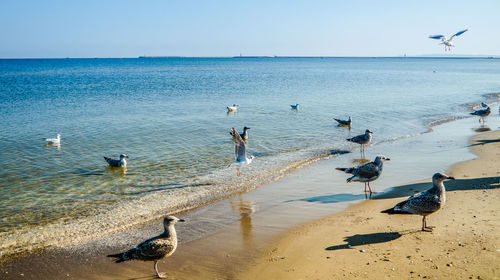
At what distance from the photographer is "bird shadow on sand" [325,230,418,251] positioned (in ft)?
24.2

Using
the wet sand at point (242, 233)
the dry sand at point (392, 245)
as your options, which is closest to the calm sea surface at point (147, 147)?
the wet sand at point (242, 233)

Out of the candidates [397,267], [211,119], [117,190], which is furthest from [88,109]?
[397,267]

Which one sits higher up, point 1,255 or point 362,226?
point 362,226

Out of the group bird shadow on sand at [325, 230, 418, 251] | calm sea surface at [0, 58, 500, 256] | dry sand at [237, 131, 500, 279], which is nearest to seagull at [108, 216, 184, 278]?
dry sand at [237, 131, 500, 279]

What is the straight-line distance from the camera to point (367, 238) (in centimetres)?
763

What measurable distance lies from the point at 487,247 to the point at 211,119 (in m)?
22.0

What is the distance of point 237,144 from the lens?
1305 centimetres

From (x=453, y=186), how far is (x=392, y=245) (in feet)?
15.0

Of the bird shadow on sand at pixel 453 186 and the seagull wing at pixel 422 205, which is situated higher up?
the seagull wing at pixel 422 205

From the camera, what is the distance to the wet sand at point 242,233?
712 centimetres

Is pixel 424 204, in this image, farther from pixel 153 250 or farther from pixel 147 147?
pixel 147 147

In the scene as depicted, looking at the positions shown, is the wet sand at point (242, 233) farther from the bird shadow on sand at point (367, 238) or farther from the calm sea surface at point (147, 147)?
the calm sea surface at point (147, 147)

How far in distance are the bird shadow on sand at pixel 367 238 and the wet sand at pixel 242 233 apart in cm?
12

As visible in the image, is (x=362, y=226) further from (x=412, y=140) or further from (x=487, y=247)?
(x=412, y=140)
